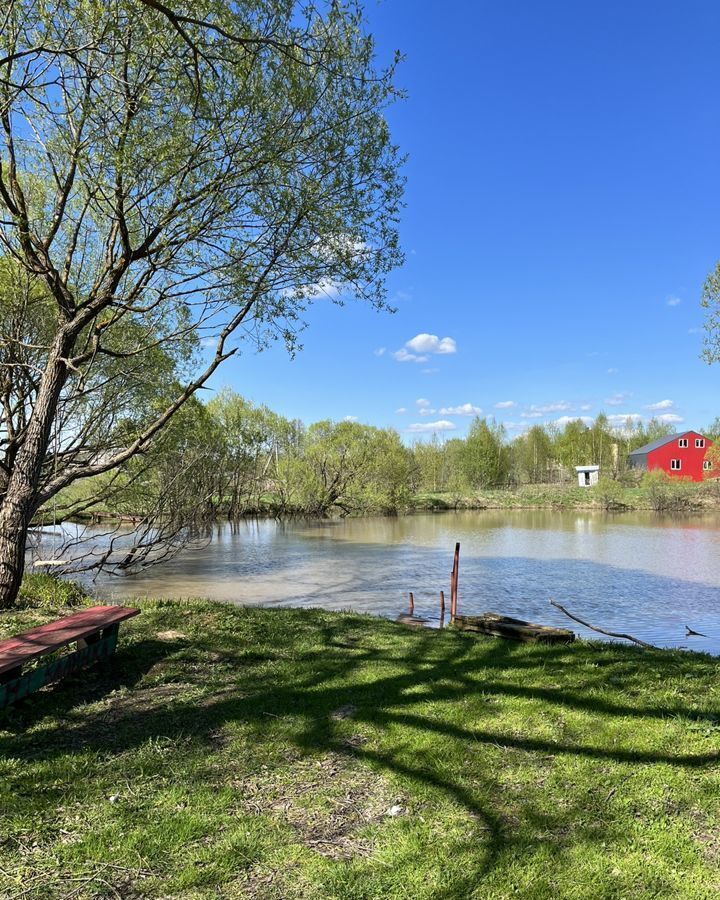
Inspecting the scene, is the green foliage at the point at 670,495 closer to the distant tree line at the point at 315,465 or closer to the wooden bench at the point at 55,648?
the distant tree line at the point at 315,465

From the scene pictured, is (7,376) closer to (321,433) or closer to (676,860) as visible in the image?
(676,860)

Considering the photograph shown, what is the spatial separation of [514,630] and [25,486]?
22.4 ft

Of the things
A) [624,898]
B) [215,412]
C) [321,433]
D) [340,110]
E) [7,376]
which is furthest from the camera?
[321,433]

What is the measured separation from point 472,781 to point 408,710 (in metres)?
1.11

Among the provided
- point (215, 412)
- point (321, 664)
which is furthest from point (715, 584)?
point (215, 412)

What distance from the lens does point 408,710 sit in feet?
15.2

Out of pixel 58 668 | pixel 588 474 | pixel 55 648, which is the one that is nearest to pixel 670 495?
pixel 588 474

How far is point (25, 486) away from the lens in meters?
7.70

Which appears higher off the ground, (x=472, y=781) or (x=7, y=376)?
(x=7, y=376)

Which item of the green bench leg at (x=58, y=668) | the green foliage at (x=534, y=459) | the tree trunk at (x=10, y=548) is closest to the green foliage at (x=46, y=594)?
the tree trunk at (x=10, y=548)

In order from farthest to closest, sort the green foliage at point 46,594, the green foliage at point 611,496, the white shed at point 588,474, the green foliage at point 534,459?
the green foliage at point 534,459
the white shed at point 588,474
the green foliage at point 611,496
the green foliage at point 46,594

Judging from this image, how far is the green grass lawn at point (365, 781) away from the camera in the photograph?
276cm

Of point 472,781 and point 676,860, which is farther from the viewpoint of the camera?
point 472,781

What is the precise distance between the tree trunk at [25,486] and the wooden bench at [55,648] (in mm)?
2196
